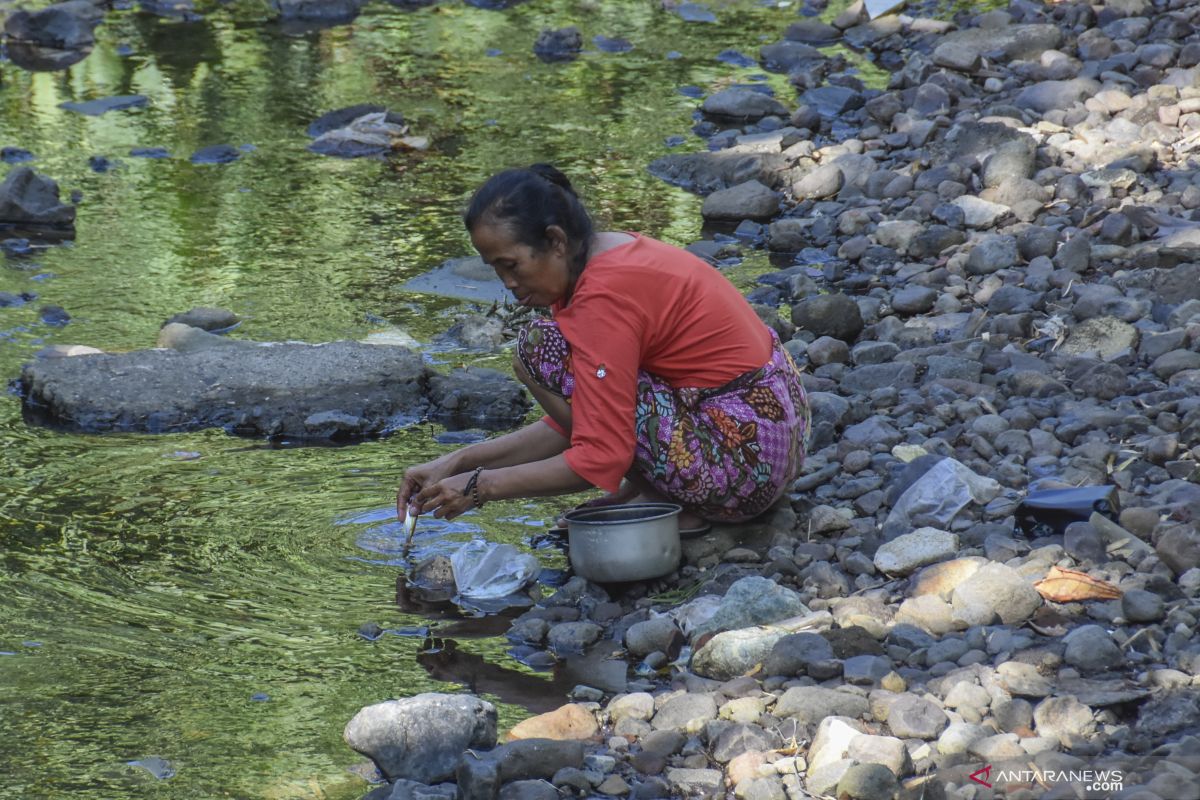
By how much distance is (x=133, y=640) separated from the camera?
319 cm

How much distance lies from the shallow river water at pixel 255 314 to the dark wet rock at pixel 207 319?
3.5 inches

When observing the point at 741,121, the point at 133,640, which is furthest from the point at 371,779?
the point at 741,121

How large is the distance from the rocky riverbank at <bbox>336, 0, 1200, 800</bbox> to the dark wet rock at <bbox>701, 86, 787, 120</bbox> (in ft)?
5.58

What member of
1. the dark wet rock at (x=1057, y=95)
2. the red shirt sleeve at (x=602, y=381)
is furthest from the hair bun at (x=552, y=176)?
the dark wet rock at (x=1057, y=95)

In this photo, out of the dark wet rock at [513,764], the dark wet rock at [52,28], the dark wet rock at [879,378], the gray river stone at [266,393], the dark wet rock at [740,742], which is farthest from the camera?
the dark wet rock at [52,28]

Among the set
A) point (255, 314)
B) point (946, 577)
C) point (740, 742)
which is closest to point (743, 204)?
point (255, 314)

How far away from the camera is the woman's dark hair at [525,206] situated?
3.04 m

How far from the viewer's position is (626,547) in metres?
3.28

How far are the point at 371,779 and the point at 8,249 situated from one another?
403cm

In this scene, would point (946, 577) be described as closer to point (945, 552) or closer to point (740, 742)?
point (945, 552)

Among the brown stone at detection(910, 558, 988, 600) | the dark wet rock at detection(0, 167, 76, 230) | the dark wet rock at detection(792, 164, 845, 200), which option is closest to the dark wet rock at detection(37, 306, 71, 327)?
the dark wet rock at detection(0, 167, 76, 230)

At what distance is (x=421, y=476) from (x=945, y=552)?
1134 millimetres

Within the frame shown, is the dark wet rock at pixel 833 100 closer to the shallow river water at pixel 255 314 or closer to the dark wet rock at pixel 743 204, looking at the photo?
the shallow river water at pixel 255 314

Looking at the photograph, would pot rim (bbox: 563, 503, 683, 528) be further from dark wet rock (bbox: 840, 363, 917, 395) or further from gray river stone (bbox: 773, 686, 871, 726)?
dark wet rock (bbox: 840, 363, 917, 395)
